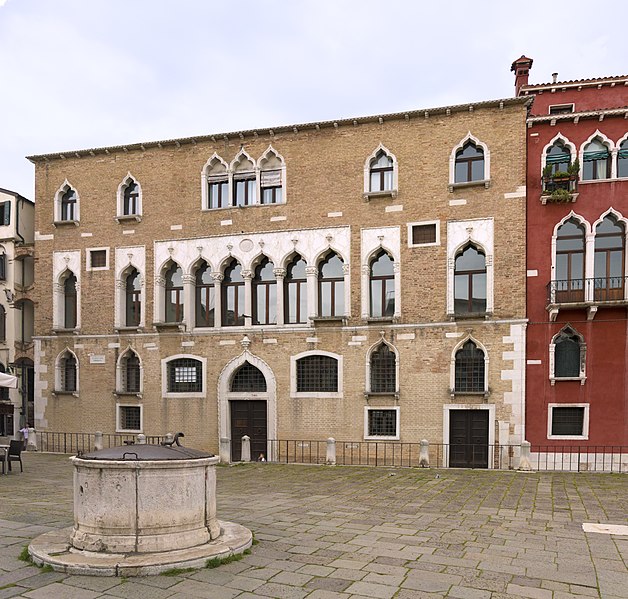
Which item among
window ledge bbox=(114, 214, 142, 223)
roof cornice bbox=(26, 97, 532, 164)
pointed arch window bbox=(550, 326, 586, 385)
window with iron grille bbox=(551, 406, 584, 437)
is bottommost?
window with iron grille bbox=(551, 406, 584, 437)

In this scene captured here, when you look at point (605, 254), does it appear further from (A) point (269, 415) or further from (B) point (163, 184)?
(B) point (163, 184)

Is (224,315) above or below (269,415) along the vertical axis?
above

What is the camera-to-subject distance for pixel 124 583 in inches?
249

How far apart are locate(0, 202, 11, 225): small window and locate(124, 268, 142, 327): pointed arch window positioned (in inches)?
291

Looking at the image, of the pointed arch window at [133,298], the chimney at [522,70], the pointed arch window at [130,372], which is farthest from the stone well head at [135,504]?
the chimney at [522,70]

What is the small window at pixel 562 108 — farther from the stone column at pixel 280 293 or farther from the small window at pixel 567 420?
the stone column at pixel 280 293

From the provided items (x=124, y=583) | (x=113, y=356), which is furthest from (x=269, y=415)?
(x=124, y=583)

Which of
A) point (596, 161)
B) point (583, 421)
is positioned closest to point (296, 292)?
point (583, 421)

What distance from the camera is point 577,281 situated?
1855cm

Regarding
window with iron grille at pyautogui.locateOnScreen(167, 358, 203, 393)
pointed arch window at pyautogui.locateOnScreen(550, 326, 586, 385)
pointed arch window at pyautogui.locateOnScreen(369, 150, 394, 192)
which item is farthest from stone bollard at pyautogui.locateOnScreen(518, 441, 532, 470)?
window with iron grille at pyautogui.locateOnScreen(167, 358, 203, 393)

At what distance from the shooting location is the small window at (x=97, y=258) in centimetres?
2323

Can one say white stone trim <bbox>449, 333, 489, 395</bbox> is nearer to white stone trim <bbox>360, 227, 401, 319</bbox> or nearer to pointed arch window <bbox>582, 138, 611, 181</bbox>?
white stone trim <bbox>360, 227, 401, 319</bbox>

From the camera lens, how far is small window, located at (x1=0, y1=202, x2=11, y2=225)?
25.4 meters

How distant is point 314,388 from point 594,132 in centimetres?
1358
